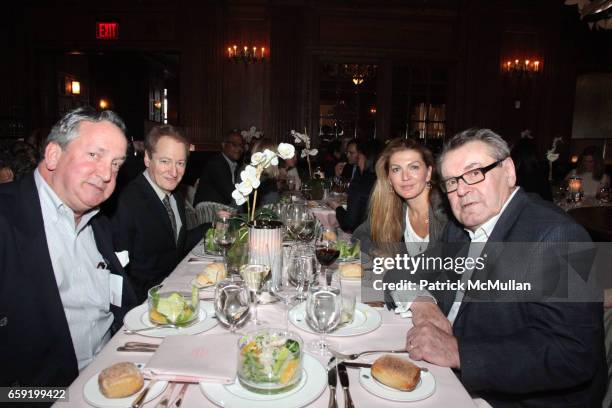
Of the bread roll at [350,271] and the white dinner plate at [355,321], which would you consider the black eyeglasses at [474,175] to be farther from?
the bread roll at [350,271]

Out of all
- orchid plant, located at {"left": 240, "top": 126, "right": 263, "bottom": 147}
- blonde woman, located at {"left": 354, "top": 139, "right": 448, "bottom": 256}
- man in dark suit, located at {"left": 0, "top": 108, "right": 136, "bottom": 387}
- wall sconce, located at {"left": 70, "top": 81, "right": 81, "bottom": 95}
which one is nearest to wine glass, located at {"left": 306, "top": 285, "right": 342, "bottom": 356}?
man in dark suit, located at {"left": 0, "top": 108, "right": 136, "bottom": 387}

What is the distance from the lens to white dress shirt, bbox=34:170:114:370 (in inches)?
64.3

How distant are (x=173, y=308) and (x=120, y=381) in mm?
392

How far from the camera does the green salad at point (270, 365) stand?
3.47ft

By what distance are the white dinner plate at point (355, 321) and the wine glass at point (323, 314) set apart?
0.08 metres

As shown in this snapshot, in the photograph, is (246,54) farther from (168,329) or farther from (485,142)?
(168,329)

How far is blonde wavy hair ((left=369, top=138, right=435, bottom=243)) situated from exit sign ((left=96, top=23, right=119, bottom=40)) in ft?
23.2

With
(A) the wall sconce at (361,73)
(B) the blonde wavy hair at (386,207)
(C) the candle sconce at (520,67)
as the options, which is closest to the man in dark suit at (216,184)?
(B) the blonde wavy hair at (386,207)

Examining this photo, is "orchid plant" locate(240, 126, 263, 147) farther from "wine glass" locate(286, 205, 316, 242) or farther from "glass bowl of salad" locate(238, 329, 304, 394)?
"glass bowl of salad" locate(238, 329, 304, 394)

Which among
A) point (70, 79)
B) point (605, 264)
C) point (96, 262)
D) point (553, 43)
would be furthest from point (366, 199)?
point (70, 79)

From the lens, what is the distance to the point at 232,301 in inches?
53.9

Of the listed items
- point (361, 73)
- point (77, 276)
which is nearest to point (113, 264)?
point (77, 276)

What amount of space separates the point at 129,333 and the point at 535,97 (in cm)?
948

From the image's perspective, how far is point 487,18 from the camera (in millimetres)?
8586
